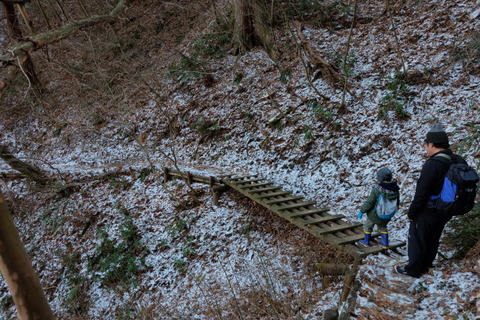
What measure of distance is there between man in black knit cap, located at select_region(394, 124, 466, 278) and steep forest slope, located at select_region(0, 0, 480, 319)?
0.25m

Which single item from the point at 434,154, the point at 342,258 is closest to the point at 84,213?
the point at 342,258

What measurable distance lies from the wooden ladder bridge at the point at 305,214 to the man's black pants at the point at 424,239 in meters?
0.71

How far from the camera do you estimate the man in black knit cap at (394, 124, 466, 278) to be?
3.77 meters

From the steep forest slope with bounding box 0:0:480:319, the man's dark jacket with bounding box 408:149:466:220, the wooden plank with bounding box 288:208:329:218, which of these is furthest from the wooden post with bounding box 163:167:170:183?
the man's dark jacket with bounding box 408:149:466:220

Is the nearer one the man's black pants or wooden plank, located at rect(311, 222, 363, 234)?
the man's black pants

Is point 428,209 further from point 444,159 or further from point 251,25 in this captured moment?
point 251,25

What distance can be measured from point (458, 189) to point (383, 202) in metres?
1.33

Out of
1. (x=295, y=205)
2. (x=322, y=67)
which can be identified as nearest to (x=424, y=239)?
(x=295, y=205)

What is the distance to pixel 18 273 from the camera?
2908 millimetres

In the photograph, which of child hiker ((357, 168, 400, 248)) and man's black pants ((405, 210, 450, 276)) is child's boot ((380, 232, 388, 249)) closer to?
child hiker ((357, 168, 400, 248))

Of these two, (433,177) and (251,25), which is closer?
(433,177)

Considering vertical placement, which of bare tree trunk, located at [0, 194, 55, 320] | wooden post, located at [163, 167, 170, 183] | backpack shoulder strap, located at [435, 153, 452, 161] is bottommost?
backpack shoulder strap, located at [435, 153, 452, 161]

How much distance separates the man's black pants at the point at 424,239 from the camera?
3924mm

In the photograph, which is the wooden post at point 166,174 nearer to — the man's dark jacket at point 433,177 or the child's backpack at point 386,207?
the child's backpack at point 386,207
